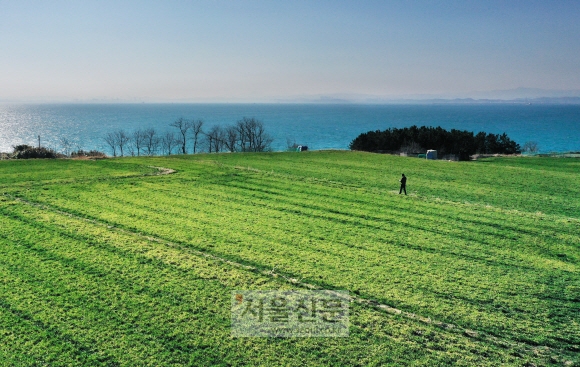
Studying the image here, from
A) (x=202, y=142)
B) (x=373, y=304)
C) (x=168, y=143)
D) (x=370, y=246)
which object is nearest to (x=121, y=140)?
(x=202, y=142)

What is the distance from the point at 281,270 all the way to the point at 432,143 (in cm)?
5940

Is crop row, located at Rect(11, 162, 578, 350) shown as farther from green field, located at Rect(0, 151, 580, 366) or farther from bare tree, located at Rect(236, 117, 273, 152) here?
bare tree, located at Rect(236, 117, 273, 152)

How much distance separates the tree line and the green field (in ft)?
118

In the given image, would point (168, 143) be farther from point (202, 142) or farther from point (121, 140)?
point (121, 140)

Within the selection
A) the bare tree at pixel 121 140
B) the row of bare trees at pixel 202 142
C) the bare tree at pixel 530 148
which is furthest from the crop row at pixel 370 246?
the bare tree at pixel 530 148

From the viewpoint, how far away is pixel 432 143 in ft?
224

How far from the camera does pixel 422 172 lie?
4081cm

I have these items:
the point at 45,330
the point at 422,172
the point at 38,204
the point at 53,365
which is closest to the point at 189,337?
the point at 53,365

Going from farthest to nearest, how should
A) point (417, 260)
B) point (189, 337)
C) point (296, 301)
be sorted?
point (417, 260) < point (296, 301) < point (189, 337)

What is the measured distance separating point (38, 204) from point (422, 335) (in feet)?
73.0

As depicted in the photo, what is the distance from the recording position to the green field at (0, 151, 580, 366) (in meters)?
10.1

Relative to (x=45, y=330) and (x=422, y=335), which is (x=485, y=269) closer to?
(x=422, y=335)

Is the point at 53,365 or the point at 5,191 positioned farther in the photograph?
the point at 5,191

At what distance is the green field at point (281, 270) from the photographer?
10102 mm
